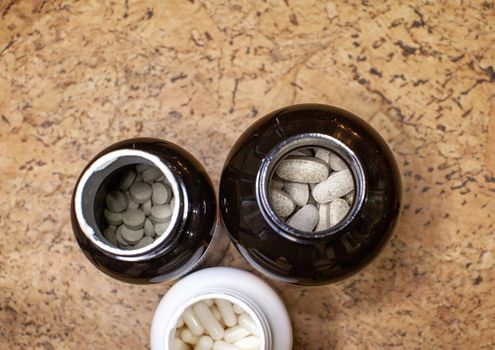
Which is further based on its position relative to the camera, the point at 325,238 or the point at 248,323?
the point at 248,323

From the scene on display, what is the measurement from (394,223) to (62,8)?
0.49m

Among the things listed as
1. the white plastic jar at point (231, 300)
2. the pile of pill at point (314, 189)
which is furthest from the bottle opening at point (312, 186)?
the white plastic jar at point (231, 300)

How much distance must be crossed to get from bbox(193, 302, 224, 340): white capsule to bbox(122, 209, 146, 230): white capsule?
11 cm

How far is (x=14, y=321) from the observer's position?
0.83 m

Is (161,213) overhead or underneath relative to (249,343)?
overhead

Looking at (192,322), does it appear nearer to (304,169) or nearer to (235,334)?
(235,334)

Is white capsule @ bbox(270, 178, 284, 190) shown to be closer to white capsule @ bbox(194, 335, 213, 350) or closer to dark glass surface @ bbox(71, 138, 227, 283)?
dark glass surface @ bbox(71, 138, 227, 283)

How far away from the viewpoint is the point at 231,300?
686mm

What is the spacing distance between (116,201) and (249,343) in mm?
213

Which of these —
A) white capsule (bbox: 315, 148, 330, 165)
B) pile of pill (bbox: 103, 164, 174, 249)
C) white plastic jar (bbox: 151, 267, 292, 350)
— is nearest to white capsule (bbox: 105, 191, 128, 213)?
pile of pill (bbox: 103, 164, 174, 249)

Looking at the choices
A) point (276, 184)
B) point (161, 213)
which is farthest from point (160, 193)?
point (276, 184)

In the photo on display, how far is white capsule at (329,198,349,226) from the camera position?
0.63 meters

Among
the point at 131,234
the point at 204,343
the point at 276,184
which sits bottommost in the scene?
the point at 204,343

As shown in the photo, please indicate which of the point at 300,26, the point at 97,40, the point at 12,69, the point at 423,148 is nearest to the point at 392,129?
the point at 423,148
